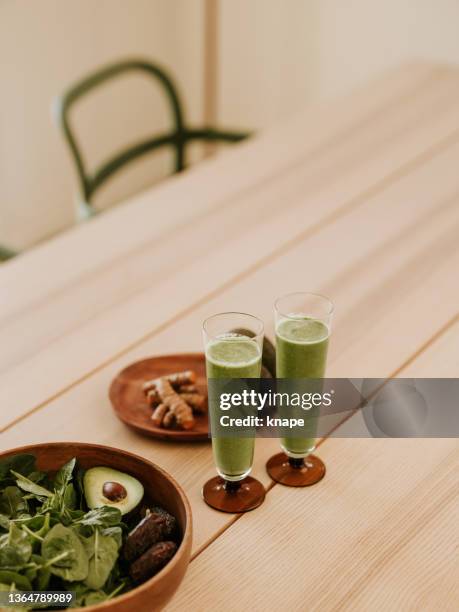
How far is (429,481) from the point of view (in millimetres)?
1098

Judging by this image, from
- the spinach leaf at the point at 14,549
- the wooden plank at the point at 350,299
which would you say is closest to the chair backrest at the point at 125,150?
the wooden plank at the point at 350,299

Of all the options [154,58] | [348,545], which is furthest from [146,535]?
[154,58]

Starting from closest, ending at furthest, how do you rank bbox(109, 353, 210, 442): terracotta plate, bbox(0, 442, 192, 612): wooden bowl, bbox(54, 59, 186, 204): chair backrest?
bbox(0, 442, 192, 612): wooden bowl, bbox(109, 353, 210, 442): terracotta plate, bbox(54, 59, 186, 204): chair backrest

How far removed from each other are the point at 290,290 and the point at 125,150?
114cm

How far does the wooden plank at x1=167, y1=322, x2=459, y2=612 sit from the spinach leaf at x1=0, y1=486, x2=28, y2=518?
0.66 ft

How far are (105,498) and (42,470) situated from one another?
97mm

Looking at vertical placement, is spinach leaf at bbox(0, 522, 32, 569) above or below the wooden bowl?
above

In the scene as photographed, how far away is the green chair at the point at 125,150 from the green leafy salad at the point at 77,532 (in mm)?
1360

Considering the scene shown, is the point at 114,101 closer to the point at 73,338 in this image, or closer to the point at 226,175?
the point at 226,175

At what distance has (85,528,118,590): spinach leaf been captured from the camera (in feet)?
2.79

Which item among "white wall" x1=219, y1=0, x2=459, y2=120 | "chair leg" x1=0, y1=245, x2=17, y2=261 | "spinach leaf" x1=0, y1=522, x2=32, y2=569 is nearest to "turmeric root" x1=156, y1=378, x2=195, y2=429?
"spinach leaf" x1=0, y1=522, x2=32, y2=569

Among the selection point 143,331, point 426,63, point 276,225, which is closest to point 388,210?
point 276,225

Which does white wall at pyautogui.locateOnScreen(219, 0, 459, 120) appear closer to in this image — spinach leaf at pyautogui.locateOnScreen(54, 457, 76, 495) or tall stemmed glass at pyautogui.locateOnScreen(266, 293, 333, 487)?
tall stemmed glass at pyautogui.locateOnScreen(266, 293, 333, 487)

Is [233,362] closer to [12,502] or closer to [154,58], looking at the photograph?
[12,502]
